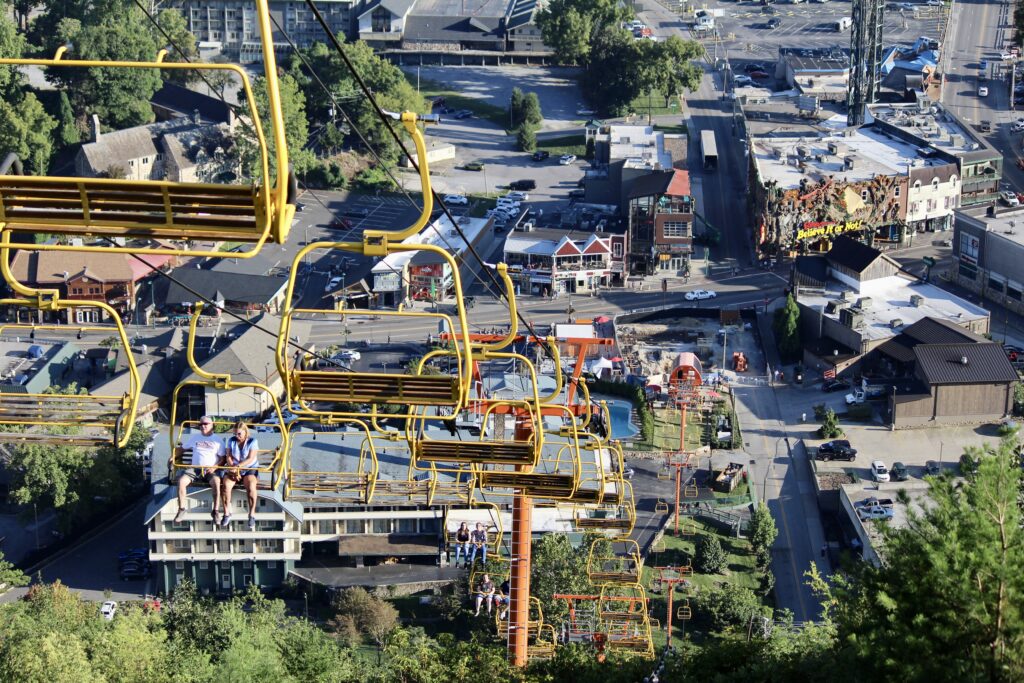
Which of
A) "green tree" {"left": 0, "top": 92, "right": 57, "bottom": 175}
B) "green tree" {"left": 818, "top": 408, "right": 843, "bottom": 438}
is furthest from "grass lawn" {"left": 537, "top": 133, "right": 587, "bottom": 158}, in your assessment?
"green tree" {"left": 818, "top": 408, "right": 843, "bottom": 438}

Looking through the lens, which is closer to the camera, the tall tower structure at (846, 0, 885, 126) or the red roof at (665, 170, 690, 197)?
the red roof at (665, 170, 690, 197)

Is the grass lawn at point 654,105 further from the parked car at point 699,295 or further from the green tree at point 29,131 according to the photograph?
the green tree at point 29,131

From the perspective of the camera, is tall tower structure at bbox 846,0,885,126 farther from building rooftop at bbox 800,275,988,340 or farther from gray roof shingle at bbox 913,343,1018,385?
gray roof shingle at bbox 913,343,1018,385

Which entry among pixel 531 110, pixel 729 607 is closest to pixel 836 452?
pixel 729 607

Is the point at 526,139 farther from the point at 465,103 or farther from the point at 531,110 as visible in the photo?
the point at 465,103

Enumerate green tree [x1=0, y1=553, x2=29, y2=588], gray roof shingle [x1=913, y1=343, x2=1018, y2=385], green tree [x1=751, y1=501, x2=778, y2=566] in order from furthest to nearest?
gray roof shingle [x1=913, y1=343, x2=1018, y2=385]
green tree [x1=751, y1=501, x2=778, y2=566]
green tree [x1=0, y1=553, x2=29, y2=588]

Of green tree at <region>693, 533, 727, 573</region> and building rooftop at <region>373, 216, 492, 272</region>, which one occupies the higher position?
building rooftop at <region>373, 216, 492, 272</region>

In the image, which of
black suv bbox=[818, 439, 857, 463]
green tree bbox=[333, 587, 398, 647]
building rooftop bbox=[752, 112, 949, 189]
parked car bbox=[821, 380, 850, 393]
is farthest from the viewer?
building rooftop bbox=[752, 112, 949, 189]

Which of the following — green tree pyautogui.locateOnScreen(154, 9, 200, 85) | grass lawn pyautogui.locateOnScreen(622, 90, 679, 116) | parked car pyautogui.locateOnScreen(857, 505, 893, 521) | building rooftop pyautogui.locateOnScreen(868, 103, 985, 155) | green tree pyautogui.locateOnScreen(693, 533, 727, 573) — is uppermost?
green tree pyautogui.locateOnScreen(154, 9, 200, 85)
